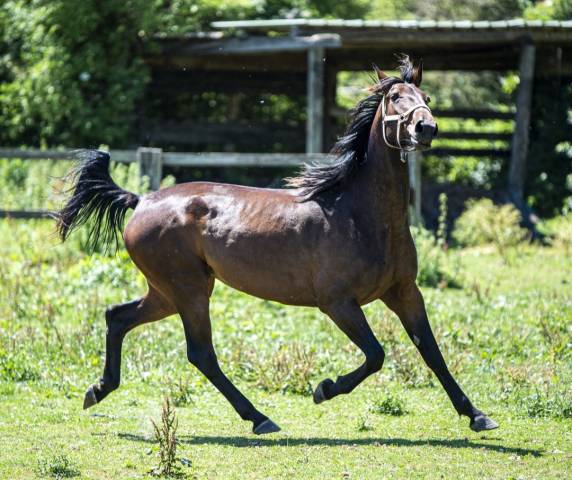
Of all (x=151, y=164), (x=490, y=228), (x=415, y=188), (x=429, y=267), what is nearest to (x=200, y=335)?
(x=429, y=267)

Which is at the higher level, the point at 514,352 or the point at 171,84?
the point at 171,84

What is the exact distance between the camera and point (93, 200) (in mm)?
7664

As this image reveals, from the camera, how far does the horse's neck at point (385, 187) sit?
651 centimetres

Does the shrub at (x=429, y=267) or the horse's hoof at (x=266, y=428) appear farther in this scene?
the shrub at (x=429, y=267)

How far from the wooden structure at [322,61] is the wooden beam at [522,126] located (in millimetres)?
17

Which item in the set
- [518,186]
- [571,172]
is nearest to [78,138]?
[518,186]

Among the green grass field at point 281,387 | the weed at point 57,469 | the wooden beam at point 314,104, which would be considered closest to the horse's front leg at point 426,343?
the green grass field at point 281,387

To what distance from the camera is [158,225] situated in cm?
714

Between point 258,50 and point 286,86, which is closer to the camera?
point 258,50

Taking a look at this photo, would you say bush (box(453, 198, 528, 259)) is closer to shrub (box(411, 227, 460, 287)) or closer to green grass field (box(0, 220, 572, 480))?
shrub (box(411, 227, 460, 287))

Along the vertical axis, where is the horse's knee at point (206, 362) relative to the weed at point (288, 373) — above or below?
above

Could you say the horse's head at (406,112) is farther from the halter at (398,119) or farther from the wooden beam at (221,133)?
the wooden beam at (221,133)

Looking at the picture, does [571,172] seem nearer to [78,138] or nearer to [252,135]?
[252,135]

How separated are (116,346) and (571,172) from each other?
41.1 feet
